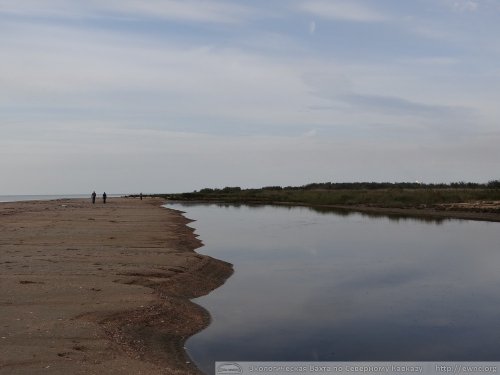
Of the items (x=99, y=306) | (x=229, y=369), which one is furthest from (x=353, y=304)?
(x=99, y=306)

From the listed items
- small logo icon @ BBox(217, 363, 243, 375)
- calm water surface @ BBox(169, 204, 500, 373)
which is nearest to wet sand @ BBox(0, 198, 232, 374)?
small logo icon @ BBox(217, 363, 243, 375)

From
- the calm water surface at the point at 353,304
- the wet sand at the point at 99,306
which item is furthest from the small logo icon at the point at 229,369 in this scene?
the wet sand at the point at 99,306

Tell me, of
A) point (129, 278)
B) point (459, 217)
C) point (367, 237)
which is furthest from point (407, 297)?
point (459, 217)

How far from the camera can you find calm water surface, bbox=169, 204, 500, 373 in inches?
413

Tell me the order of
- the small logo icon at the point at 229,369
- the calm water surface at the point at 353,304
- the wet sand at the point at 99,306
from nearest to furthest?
the wet sand at the point at 99,306 < the small logo icon at the point at 229,369 < the calm water surface at the point at 353,304

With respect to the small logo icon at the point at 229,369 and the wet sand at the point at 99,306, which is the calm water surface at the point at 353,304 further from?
the wet sand at the point at 99,306

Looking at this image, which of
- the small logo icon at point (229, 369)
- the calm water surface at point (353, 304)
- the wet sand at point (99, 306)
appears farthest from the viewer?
the calm water surface at point (353, 304)

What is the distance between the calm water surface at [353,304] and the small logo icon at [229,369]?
0.30 metres

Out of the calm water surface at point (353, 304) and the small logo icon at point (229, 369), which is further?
the calm water surface at point (353, 304)

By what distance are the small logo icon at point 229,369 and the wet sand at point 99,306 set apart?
501 millimetres

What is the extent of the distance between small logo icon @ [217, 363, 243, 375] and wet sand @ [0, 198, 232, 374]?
0.50m

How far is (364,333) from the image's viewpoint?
11.6 meters

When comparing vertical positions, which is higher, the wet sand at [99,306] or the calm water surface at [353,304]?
the wet sand at [99,306]

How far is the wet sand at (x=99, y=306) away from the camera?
865cm
